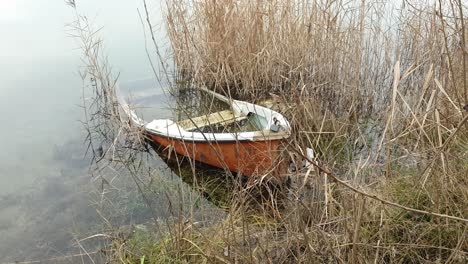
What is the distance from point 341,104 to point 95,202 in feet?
9.85

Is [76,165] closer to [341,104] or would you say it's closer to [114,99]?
[114,99]

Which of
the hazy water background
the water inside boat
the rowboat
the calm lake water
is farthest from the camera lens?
the water inside boat

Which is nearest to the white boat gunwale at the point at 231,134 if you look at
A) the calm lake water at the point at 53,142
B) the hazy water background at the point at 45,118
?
the calm lake water at the point at 53,142

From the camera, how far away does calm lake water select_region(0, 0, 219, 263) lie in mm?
3646

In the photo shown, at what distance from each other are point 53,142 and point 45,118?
907mm

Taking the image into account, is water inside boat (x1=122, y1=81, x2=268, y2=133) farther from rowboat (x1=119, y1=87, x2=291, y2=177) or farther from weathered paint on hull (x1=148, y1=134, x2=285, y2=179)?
weathered paint on hull (x1=148, y1=134, x2=285, y2=179)

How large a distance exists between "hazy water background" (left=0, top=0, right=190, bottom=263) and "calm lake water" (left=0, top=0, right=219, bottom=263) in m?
0.01

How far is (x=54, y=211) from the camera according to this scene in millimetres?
4016

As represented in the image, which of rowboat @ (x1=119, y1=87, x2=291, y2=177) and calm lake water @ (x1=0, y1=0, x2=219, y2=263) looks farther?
calm lake water @ (x1=0, y1=0, x2=219, y2=263)

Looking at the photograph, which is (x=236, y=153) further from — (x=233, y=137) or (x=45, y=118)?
(x=45, y=118)

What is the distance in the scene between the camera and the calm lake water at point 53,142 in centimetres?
365

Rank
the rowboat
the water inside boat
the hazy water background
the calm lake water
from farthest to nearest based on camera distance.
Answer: the water inside boat
the hazy water background
the calm lake water
the rowboat

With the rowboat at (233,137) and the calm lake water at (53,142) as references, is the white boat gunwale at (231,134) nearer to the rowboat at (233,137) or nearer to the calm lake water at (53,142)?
the rowboat at (233,137)

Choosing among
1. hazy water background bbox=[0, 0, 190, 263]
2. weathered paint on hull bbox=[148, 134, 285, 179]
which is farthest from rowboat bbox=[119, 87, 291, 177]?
hazy water background bbox=[0, 0, 190, 263]
